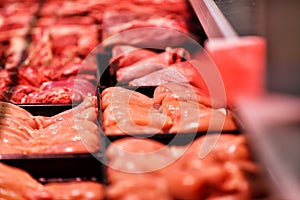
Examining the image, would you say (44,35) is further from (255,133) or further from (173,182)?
(255,133)

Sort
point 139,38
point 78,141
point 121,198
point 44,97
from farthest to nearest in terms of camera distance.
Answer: point 139,38 → point 44,97 → point 78,141 → point 121,198

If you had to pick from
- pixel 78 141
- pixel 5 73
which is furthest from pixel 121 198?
pixel 5 73

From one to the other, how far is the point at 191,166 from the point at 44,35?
116 inches

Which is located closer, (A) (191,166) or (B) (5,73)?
(A) (191,166)

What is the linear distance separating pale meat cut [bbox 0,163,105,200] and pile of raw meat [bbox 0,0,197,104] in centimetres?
123

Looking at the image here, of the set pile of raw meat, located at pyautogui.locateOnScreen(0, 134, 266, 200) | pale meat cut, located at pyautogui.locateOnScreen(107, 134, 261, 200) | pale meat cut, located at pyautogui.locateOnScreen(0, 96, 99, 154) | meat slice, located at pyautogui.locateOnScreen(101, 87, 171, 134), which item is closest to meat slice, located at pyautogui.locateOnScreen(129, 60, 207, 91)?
meat slice, located at pyautogui.locateOnScreen(101, 87, 171, 134)

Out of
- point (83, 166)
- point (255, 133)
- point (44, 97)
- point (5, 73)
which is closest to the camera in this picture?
point (255, 133)

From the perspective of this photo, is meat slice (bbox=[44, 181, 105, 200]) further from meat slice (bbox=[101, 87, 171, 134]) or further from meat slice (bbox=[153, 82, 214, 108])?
meat slice (bbox=[153, 82, 214, 108])

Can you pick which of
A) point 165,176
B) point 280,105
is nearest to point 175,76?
point 165,176

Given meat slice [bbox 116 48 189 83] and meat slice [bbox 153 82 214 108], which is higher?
meat slice [bbox 153 82 214 108]

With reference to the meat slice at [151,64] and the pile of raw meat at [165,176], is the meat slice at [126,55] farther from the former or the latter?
the pile of raw meat at [165,176]

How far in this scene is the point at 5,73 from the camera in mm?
4039

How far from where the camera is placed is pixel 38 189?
2412 millimetres

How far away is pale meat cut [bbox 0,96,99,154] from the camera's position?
267 cm
